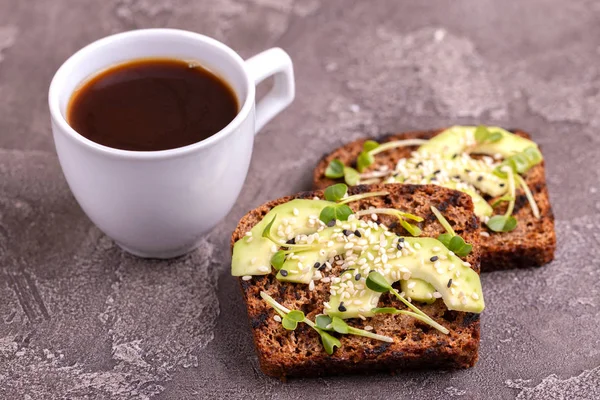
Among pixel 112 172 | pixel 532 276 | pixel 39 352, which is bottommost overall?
pixel 39 352

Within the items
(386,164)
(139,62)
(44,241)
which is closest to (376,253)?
(386,164)

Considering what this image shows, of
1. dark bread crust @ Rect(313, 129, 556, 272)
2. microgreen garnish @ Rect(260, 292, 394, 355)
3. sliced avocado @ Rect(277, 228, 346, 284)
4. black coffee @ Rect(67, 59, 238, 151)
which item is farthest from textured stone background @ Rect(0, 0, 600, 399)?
black coffee @ Rect(67, 59, 238, 151)

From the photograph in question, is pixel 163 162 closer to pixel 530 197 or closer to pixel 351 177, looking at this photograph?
pixel 351 177

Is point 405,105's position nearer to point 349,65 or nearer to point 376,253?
point 349,65

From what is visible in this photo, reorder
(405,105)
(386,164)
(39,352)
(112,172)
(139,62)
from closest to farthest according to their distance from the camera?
(112,172)
(39,352)
(139,62)
(386,164)
(405,105)

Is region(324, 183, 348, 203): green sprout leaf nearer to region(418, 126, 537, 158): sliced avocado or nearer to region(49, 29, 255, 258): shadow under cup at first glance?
region(49, 29, 255, 258): shadow under cup

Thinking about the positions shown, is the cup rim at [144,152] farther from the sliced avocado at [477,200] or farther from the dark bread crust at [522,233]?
the sliced avocado at [477,200]
